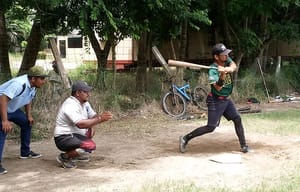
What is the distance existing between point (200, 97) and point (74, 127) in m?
7.21

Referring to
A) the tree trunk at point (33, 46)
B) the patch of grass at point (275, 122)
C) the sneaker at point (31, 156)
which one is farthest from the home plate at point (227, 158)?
the tree trunk at point (33, 46)

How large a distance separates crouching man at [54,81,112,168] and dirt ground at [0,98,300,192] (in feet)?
0.80

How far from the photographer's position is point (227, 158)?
7.41 metres

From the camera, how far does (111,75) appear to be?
12930 mm

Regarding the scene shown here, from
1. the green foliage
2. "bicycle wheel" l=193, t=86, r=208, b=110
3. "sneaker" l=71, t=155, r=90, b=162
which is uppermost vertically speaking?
the green foliage

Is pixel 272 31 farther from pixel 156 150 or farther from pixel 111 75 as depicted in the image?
pixel 156 150

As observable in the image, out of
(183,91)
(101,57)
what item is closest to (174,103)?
(183,91)

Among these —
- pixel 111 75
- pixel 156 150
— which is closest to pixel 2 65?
pixel 111 75

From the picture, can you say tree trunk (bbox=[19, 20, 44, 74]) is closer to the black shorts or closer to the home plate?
the black shorts

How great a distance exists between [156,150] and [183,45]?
813cm

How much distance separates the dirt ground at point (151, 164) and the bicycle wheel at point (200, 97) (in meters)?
3.28

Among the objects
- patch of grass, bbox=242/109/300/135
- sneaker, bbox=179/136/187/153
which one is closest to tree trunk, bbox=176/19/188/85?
patch of grass, bbox=242/109/300/135

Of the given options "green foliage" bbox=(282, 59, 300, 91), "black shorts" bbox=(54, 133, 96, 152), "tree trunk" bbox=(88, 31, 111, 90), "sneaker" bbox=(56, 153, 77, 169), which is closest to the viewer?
"black shorts" bbox=(54, 133, 96, 152)

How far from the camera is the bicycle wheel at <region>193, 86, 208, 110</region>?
45.3 ft
